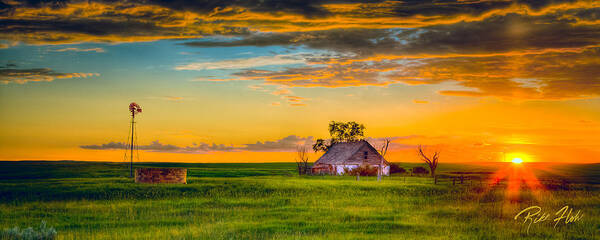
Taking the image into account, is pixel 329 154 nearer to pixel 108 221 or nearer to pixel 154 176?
pixel 154 176

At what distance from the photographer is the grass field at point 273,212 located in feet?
75.0

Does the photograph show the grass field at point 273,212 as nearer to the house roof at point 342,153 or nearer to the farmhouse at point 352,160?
the farmhouse at point 352,160

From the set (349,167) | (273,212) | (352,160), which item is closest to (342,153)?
(352,160)

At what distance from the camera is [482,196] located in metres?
41.4

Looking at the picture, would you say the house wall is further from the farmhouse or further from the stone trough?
the stone trough

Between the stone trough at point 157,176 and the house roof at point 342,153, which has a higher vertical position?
the house roof at point 342,153

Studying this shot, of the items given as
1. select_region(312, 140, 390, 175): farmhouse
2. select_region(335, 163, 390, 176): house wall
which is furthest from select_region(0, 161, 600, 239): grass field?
select_region(312, 140, 390, 175): farmhouse

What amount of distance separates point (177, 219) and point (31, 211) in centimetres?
980

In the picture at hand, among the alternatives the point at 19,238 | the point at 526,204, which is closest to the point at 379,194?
the point at 526,204

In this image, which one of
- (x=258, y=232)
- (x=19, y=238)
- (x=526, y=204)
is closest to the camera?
(x=19, y=238)

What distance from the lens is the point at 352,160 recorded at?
91.0 m

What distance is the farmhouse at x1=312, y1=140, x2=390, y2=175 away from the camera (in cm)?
9081

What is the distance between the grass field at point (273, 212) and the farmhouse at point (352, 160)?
4307 cm

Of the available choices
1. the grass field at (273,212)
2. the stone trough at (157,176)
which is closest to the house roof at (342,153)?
the grass field at (273,212)
